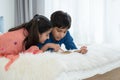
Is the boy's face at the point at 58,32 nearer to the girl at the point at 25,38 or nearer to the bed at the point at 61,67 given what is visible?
the girl at the point at 25,38

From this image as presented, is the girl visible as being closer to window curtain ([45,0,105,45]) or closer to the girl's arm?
the girl's arm

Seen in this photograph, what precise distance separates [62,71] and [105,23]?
1829 mm

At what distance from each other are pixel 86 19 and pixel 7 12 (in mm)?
1188

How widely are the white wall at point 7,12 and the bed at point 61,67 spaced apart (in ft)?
7.33

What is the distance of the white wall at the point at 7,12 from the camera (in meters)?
3.19

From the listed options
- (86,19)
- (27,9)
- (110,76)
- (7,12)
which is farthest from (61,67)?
(7,12)

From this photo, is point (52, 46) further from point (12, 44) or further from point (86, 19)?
point (86, 19)

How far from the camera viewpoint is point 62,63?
0.89m

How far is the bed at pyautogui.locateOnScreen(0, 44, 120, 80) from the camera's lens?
876mm

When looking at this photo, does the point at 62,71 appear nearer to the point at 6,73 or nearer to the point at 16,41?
the point at 6,73

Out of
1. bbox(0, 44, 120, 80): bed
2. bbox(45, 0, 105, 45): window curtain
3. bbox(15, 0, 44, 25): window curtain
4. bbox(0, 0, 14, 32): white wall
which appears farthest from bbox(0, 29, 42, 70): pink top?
bbox(0, 0, 14, 32): white wall

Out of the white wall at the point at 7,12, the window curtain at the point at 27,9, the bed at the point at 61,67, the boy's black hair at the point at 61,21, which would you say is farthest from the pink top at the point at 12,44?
the white wall at the point at 7,12

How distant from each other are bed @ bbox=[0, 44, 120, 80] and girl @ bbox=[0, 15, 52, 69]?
0.48 ft

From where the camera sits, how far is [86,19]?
108 inches
